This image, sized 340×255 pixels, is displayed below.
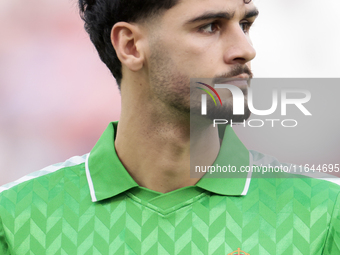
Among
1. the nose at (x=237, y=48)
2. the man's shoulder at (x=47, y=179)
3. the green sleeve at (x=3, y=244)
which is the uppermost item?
the nose at (x=237, y=48)

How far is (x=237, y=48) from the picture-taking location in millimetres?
1616

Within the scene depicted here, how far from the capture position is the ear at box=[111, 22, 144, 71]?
178 centimetres

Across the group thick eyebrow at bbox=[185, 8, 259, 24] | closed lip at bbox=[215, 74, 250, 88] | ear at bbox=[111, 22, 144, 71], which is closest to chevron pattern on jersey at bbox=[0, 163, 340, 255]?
closed lip at bbox=[215, 74, 250, 88]

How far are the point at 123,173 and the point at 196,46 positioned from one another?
596 millimetres

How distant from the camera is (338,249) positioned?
5.15 feet

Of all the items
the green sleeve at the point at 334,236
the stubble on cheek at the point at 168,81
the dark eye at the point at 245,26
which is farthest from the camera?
the dark eye at the point at 245,26

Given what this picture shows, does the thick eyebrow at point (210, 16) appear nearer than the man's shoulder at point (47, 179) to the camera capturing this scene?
Yes

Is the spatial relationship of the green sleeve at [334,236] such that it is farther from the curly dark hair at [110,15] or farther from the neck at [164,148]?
the curly dark hair at [110,15]

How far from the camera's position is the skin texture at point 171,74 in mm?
1640

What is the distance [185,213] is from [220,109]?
0.43 m

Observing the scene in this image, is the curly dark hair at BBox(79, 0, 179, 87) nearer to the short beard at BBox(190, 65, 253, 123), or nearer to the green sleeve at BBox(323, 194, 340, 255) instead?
the short beard at BBox(190, 65, 253, 123)

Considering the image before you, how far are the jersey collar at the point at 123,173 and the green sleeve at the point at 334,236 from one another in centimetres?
34

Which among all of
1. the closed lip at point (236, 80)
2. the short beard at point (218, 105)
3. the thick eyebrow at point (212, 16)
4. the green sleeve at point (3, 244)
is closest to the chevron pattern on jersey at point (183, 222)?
the green sleeve at point (3, 244)

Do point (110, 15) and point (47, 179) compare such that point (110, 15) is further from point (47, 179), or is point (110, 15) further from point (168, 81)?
point (47, 179)
